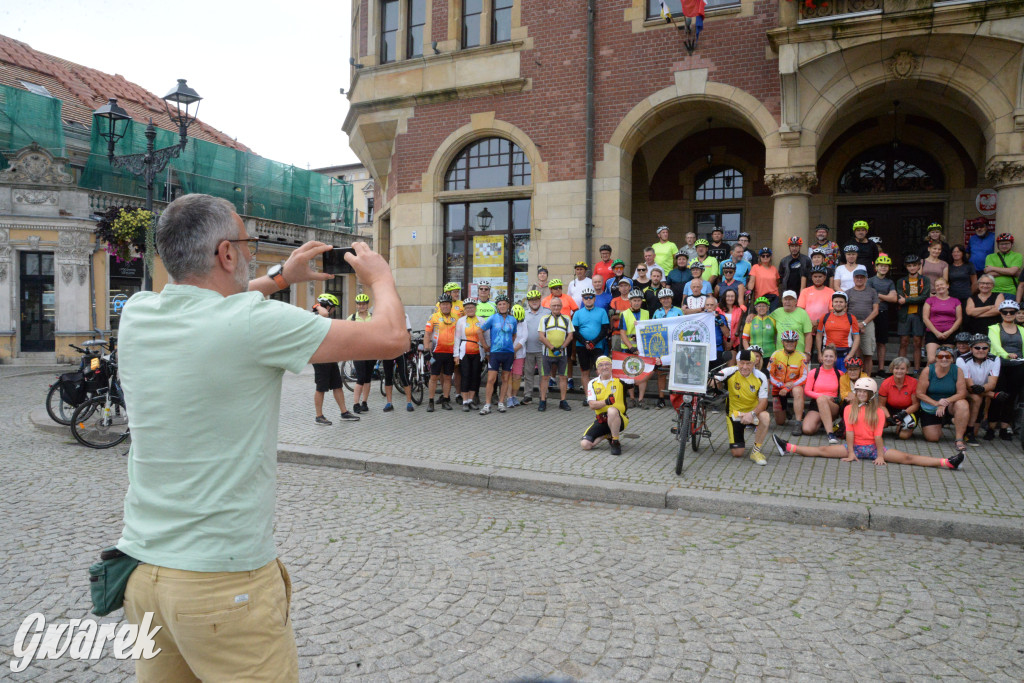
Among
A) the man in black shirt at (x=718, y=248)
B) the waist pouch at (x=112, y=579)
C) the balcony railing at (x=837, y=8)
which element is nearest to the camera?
the waist pouch at (x=112, y=579)

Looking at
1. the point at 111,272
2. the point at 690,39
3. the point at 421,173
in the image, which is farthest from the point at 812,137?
the point at 111,272

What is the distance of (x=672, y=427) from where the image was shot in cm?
929

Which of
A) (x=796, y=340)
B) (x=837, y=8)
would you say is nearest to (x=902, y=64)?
(x=837, y=8)

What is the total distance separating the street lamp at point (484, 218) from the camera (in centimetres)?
1631

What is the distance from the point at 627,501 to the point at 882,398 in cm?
428

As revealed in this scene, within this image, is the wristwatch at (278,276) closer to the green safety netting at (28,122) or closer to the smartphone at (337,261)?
the smartphone at (337,261)

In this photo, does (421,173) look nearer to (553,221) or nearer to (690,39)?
(553,221)

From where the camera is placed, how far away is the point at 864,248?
11273 mm

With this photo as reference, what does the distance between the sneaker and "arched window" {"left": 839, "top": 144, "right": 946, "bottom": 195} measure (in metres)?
10.3

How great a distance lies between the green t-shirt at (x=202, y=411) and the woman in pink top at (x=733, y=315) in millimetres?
9637

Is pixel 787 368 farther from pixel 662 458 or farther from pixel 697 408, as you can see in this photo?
pixel 662 458

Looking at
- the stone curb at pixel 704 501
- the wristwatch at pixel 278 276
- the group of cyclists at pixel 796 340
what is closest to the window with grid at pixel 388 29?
the group of cyclists at pixel 796 340

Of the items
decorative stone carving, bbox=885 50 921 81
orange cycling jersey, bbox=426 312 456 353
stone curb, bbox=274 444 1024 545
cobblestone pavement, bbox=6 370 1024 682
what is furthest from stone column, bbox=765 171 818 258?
cobblestone pavement, bbox=6 370 1024 682

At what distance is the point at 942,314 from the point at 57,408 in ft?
43.3
